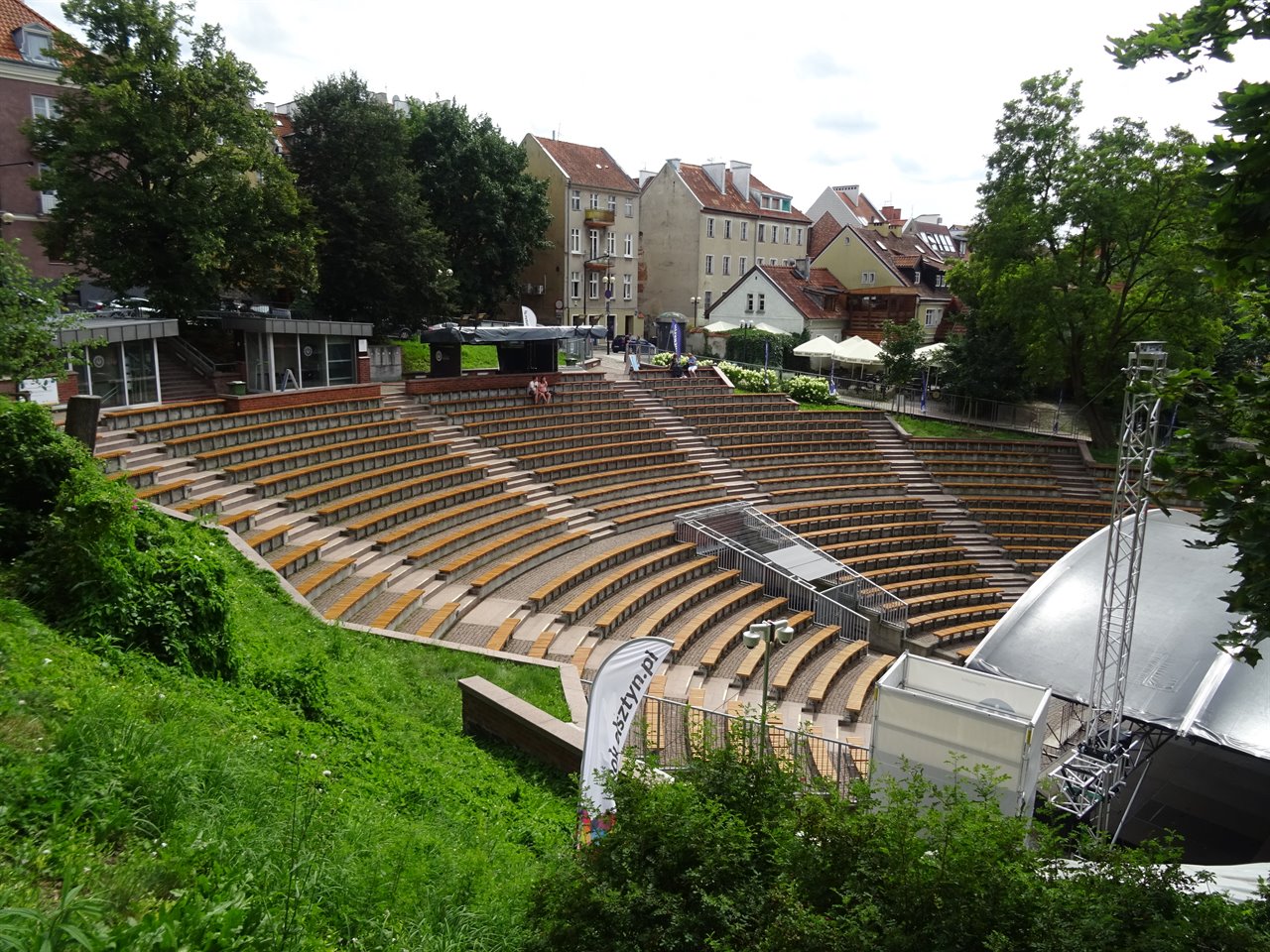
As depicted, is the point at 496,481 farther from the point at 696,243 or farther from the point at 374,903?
the point at 696,243

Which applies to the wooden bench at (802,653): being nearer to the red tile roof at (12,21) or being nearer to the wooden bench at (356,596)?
the wooden bench at (356,596)

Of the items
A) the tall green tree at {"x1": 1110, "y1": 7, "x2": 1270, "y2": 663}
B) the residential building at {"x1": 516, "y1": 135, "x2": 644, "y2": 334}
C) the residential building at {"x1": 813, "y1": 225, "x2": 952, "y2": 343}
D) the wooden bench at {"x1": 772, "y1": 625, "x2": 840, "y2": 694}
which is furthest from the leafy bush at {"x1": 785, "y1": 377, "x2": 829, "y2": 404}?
the tall green tree at {"x1": 1110, "y1": 7, "x2": 1270, "y2": 663}

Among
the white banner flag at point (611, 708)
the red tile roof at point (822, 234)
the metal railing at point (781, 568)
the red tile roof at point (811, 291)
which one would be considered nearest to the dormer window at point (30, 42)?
the metal railing at point (781, 568)

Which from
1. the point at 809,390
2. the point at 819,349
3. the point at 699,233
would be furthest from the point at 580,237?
the point at 809,390

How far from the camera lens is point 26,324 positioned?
12.3 metres

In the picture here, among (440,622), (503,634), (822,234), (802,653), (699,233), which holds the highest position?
(822,234)

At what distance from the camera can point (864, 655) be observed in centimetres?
1786

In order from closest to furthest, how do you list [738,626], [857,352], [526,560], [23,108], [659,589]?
1. [526,560]
2. [738,626]
3. [659,589]
4. [23,108]
5. [857,352]

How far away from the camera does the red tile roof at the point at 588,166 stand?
44.6 metres

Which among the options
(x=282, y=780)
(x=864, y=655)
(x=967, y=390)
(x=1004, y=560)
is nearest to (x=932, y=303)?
(x=967, y=390)

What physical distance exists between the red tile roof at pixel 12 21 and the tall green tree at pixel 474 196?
13154 millimetres

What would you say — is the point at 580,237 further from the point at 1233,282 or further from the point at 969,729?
the point at 1233,282

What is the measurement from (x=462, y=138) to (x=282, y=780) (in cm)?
3111

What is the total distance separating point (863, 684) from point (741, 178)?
43.8 meters
